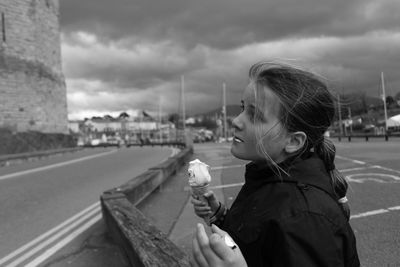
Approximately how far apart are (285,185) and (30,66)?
31.3 m

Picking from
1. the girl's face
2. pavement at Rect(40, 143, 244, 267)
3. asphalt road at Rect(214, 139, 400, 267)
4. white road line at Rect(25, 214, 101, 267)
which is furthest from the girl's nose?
white road line at Rect(25, 214, 101, 267)

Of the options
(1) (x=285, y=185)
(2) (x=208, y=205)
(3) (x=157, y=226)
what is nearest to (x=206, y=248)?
(1) (x=285, y=185)

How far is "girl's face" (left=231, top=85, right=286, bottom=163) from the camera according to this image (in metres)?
1.57

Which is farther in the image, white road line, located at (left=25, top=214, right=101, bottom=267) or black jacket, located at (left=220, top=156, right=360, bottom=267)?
white road line, located at (left=25, top=214, right=101, bottom=267)

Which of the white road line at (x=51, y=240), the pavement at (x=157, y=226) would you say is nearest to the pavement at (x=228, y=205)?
the pavement at (x=157, y=226)

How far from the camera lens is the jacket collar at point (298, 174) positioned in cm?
149

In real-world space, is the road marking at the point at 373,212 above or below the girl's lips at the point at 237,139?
below

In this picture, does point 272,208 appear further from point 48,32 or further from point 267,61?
point 48,32

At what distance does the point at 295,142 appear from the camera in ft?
5.23

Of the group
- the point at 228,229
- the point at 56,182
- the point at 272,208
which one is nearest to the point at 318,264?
the point at 272,208

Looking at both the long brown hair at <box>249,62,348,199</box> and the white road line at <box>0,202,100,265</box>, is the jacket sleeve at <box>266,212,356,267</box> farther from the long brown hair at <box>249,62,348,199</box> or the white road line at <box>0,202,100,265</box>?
the white road line at <box>0,202,100,265</box>

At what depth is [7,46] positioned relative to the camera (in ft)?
89.8

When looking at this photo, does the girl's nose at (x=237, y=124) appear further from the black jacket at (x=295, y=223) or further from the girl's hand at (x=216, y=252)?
the girl's hand at (x=216, y=252)

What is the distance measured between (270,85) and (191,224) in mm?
4996
